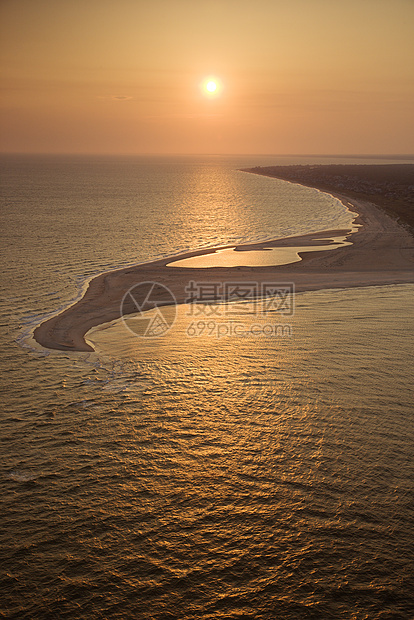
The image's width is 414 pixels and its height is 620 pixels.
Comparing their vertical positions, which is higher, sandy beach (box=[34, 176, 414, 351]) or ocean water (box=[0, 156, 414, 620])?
sandy beach (box=[34, 176, 414, 351])

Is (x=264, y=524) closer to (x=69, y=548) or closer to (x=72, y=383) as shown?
(x=69, y=548)

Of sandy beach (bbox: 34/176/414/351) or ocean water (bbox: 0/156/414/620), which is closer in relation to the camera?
ocean water (bbox: 0/156/414/620)

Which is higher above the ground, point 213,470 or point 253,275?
point 253,275

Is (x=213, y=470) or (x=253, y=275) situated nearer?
(x=213, y=470)

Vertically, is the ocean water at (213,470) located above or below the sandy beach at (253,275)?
below
